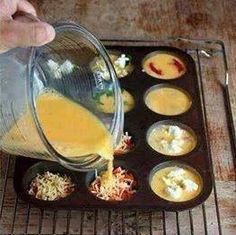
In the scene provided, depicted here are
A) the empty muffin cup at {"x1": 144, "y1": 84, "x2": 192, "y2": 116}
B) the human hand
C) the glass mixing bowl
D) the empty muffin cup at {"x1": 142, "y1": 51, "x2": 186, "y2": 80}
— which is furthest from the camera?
the empty muffin cup at {"x1": 142, "y1": 51, "x2": 186, "y2": 80}

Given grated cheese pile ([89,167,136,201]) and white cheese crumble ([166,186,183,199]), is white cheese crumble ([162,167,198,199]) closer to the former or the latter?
white cheese crumble ([166,186,183,199])

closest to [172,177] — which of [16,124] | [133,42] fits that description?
[16,124]

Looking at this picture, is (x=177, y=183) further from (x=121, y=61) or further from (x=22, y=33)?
(x=22, y=33)

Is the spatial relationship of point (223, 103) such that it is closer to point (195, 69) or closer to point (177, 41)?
point (195, 69)

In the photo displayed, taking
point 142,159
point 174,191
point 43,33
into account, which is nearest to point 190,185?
point 174,191

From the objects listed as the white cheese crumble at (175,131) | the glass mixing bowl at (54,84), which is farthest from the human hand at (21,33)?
the white cheese crumble at (175,131)

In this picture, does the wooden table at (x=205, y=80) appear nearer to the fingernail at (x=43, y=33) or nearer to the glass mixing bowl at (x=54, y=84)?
the glass mixing bowl at (x=54, y=84)

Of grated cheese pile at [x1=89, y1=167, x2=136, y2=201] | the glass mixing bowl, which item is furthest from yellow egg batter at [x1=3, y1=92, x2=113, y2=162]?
grated cheese pile at [x1=89, y1=167, x2=136, y2=201]
